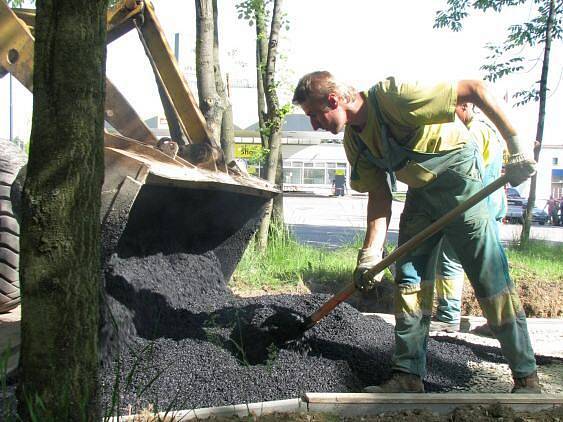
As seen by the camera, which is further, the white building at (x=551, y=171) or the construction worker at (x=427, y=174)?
the white building at (x=551, y=171)

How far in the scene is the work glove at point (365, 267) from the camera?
10.4 feet

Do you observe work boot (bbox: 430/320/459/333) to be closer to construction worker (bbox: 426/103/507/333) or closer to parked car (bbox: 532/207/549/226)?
construction worker (bbox: 426/103/507/333)

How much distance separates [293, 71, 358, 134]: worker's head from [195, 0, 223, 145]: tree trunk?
3.32 meters

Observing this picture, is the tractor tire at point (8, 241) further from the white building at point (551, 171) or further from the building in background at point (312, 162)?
the white building at point (551, 171)

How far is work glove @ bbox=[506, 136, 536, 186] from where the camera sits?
2701 mm

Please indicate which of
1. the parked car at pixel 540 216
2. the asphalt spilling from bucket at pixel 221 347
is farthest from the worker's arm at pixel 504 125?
the parked car at pixel 540 216

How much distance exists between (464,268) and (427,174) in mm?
515

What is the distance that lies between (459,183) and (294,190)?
33.9 m

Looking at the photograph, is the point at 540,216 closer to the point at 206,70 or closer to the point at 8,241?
the point at 206,70

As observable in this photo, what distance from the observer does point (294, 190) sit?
36.8 metres

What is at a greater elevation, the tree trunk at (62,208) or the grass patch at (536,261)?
the tree trunk at (62,208)

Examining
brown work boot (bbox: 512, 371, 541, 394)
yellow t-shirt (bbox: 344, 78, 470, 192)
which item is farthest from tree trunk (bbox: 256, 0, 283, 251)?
brown work boot (bbox: 512, 371, 541, 394)

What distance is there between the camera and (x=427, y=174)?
2955mm

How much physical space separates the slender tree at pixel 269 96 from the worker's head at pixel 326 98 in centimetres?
393
